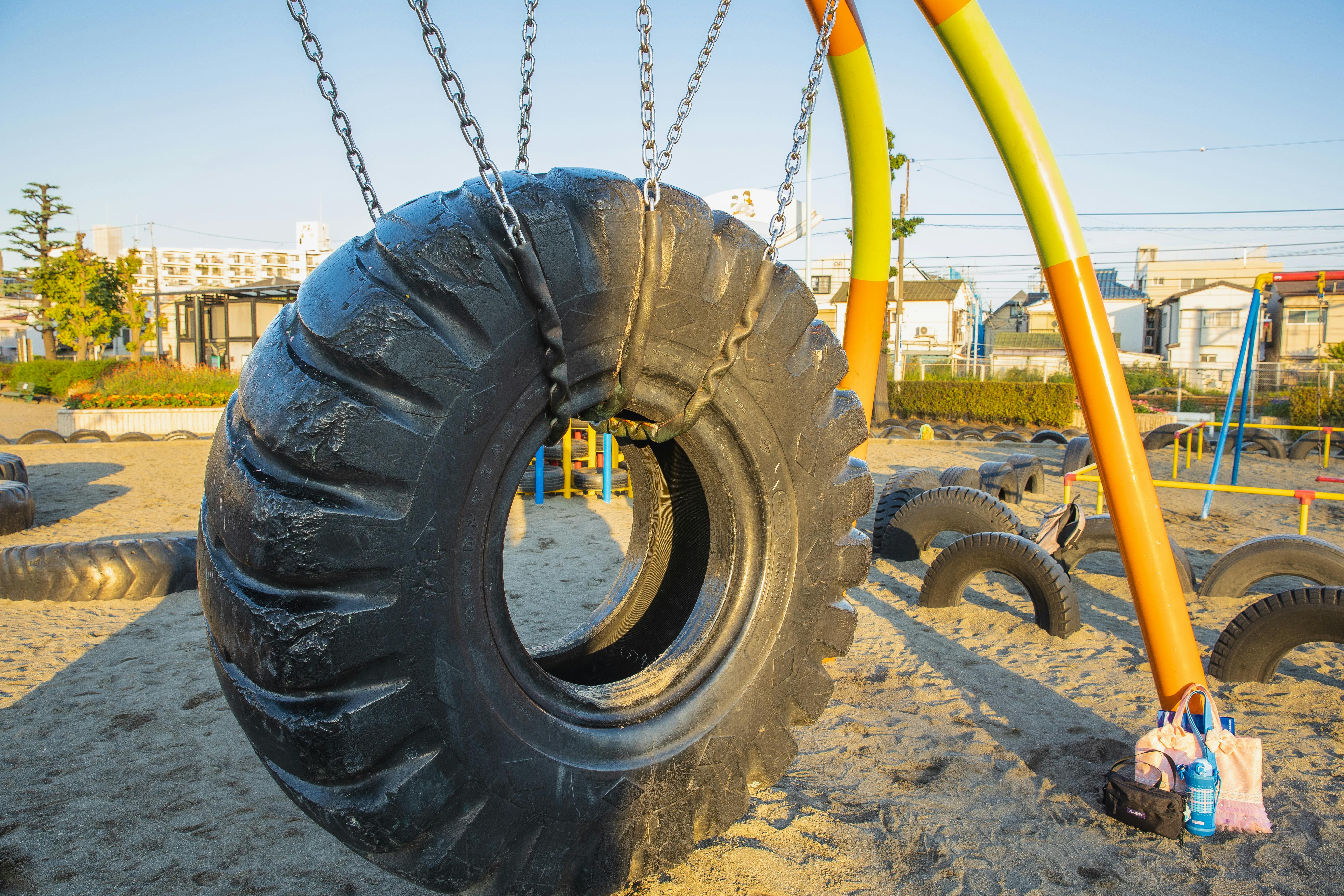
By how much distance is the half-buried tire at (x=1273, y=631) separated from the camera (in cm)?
356

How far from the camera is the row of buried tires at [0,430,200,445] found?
→ 1405 centimetres

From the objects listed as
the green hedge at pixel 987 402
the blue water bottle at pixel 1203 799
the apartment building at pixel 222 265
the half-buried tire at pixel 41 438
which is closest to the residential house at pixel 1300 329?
the green hedge at pixel 987 402

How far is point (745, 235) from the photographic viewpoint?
196cm

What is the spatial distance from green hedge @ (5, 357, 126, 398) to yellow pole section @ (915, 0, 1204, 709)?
31344mm

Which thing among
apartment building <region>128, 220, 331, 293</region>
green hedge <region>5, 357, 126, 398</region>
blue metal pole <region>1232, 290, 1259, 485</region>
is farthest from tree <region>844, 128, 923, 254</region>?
apartment building <region>128, 220, 331, 293</region>

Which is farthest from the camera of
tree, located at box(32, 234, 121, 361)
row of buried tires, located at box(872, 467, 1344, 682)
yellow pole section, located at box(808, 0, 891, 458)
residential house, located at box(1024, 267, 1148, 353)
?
residential house, located at box(1024, 267, 1148, 353)

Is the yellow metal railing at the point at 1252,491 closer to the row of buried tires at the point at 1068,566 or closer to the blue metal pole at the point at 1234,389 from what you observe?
the row of buried tires at the point at 1068,566

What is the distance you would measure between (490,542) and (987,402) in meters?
23.3

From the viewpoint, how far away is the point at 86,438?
14695 mm

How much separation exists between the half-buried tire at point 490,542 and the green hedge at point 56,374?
1242 inches

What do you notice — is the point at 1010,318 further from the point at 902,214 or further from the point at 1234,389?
the point at 1234,389

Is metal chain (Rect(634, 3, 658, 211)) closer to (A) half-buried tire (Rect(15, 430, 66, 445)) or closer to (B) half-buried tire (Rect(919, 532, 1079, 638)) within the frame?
(B) half-buried tire (Rect(919, 532, 1079, 638))

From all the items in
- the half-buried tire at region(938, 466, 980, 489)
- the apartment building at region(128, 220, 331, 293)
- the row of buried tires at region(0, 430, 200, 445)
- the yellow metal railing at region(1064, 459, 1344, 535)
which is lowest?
the row of buried tires at region(0, 430, 200, 445)

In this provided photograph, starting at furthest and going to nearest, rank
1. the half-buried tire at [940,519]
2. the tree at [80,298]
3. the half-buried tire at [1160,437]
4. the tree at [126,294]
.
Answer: the tree at [126,294] < the tree at [80,298] < the half-buried tire at [1160,437] < the half-buried tire at [940,519]
